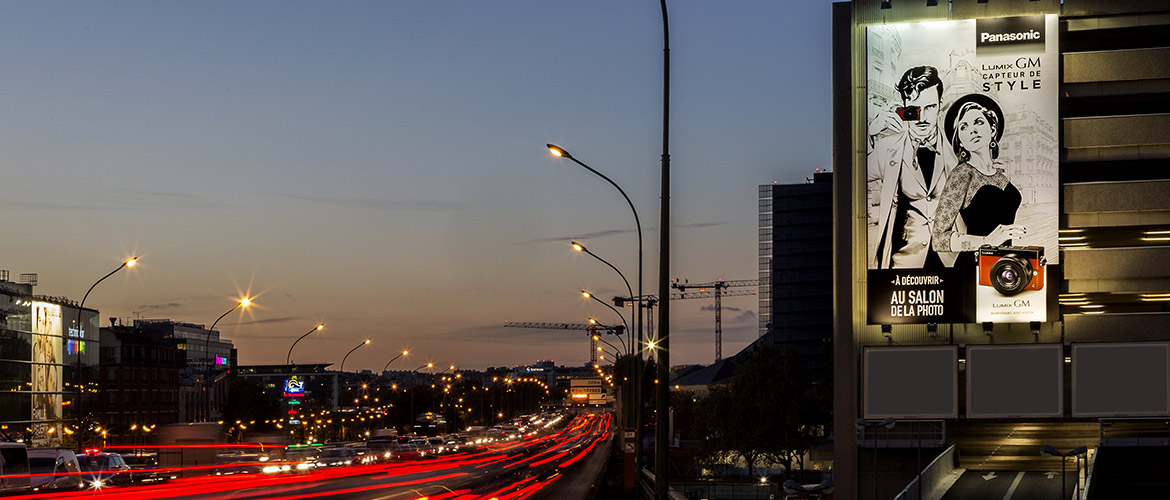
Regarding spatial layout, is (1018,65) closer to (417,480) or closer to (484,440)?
(417,480)

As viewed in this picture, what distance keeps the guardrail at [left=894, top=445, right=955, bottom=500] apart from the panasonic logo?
17121mm

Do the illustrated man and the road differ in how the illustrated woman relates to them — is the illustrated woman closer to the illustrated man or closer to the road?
the illustrated man

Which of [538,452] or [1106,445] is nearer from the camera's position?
[1106,445]

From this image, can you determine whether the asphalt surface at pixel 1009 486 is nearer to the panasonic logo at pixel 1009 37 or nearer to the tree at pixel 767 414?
the panasonic logo at pixel 1009 37

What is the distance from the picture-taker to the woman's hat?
53500 mm

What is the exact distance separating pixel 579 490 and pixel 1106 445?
23505 millimetres

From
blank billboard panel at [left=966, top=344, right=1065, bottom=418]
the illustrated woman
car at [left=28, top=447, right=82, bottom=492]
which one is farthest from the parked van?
blank billboard panel at [left=966, top=344, right=1065, bottom=418]

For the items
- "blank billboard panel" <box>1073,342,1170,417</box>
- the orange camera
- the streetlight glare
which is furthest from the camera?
the orange camera

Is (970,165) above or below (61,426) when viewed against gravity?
above

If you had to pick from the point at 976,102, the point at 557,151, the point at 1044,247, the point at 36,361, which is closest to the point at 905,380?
the point at 1044,247

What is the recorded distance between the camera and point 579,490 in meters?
60.8

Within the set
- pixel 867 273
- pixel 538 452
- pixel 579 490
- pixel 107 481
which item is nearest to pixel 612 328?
pixel 538 452

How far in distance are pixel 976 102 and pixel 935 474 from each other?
1782cm

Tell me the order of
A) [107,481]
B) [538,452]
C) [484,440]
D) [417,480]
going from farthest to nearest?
[484,440] → [538,452] → [417,480] → [107,481]
